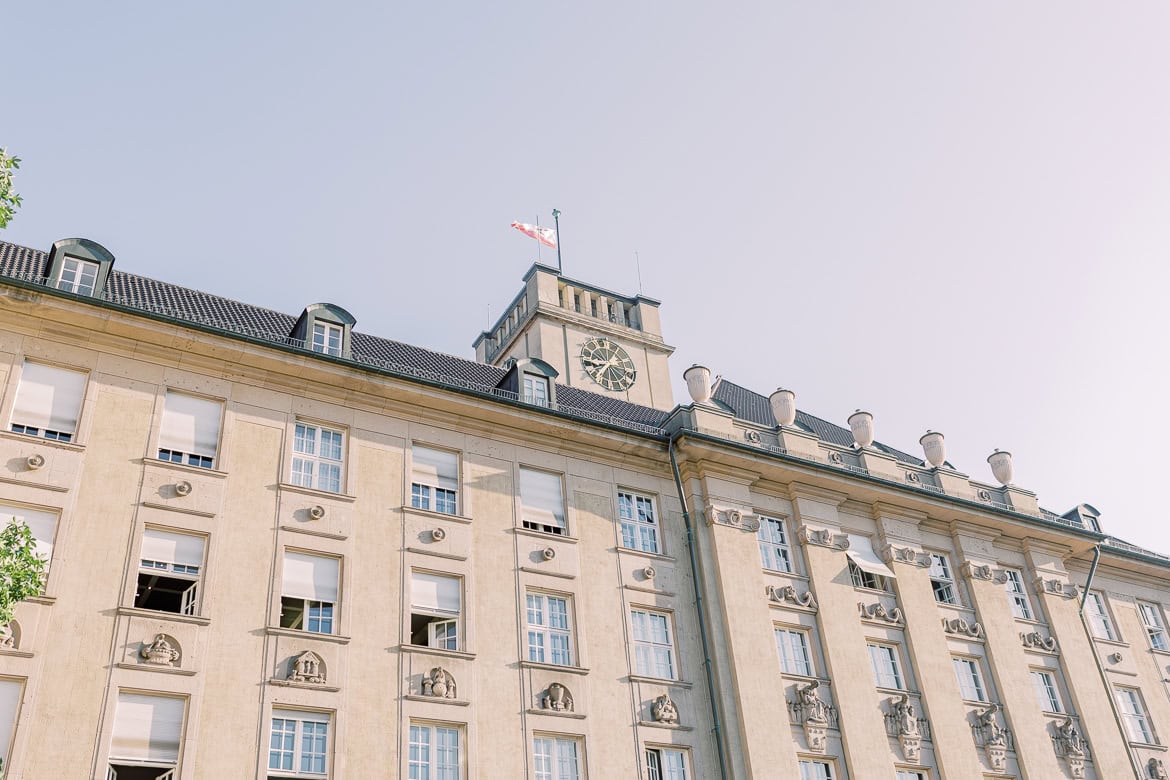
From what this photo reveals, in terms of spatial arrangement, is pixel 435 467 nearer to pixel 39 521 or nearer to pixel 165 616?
pixel 165 616

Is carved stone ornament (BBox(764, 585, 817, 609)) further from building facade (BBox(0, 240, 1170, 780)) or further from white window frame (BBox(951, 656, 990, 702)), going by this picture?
white window frame (BBox(951, 656, 990, 702))

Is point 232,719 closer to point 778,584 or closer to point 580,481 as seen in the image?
point 580,481

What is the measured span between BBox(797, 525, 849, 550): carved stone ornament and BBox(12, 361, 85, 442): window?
1867 centimetres

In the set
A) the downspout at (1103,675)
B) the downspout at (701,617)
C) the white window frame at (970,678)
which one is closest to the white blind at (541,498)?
the downspout at (701,617)

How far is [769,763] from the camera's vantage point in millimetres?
25422

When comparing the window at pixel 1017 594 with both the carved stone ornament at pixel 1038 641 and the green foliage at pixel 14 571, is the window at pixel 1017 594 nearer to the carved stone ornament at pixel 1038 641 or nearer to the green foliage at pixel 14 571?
the carved stone ornament at pixel 1038 641

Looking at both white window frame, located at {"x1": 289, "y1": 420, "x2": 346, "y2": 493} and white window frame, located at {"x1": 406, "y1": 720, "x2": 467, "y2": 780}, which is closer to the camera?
white window frame, located at {"x1": 406, "y1": 720, "x2": 467, "y2": 780}

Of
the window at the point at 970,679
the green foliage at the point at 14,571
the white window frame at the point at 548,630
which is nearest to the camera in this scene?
the green foliage at the point at 14,571

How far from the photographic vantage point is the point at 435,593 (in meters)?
24.5

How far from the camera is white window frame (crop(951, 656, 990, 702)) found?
30.6m

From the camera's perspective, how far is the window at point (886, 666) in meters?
29.3

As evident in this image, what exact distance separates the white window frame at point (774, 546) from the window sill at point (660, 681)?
453 centimetres

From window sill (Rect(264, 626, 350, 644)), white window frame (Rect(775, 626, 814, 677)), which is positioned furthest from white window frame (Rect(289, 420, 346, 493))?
white window frame (Rect(775, 626, 814, 677))

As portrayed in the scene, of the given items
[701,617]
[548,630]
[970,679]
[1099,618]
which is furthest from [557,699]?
[1099,618]
